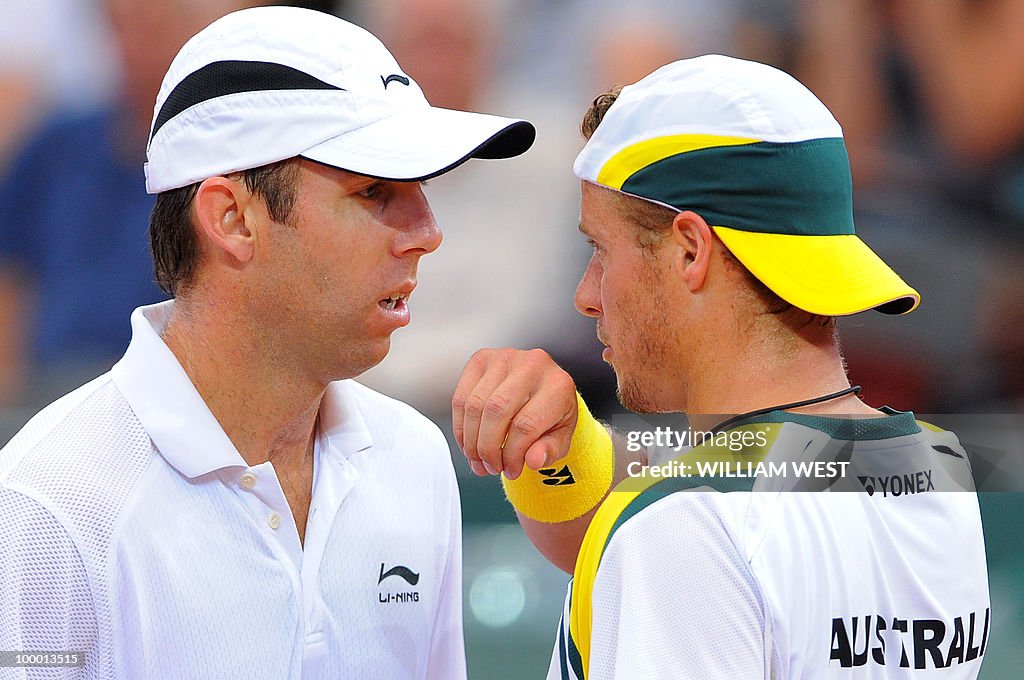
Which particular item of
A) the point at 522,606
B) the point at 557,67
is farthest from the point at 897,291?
the point at 557,67

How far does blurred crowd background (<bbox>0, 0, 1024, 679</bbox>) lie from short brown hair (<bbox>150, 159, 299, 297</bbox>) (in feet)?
5.86

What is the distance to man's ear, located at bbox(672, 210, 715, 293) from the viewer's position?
133 cm

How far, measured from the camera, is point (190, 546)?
133 centimetres

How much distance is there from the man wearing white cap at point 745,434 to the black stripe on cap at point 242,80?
1.21ft

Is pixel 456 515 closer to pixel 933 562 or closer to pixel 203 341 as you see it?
pixel 203 341

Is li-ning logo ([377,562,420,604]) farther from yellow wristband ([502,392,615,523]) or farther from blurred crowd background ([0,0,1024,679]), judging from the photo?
blurred crowd background ([0,0,1024,679])

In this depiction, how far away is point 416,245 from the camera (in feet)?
4.76

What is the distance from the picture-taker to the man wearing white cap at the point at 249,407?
126cm

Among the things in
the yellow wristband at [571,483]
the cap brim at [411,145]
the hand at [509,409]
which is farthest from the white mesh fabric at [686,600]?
the yellow wristband at [571,483]

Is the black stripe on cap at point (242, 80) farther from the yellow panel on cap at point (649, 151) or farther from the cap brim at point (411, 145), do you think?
the yellow panel on cap at point (649, 151)

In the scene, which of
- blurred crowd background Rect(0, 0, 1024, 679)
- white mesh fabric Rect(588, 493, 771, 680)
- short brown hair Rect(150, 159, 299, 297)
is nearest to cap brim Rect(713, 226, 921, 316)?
white mesh fabric Rect(588, 493, 771, 680)

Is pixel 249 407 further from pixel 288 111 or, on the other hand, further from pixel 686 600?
pixel 686 600

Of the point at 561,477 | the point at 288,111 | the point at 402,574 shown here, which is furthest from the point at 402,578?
the point at 288,111

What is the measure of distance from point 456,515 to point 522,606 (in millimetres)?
1792
